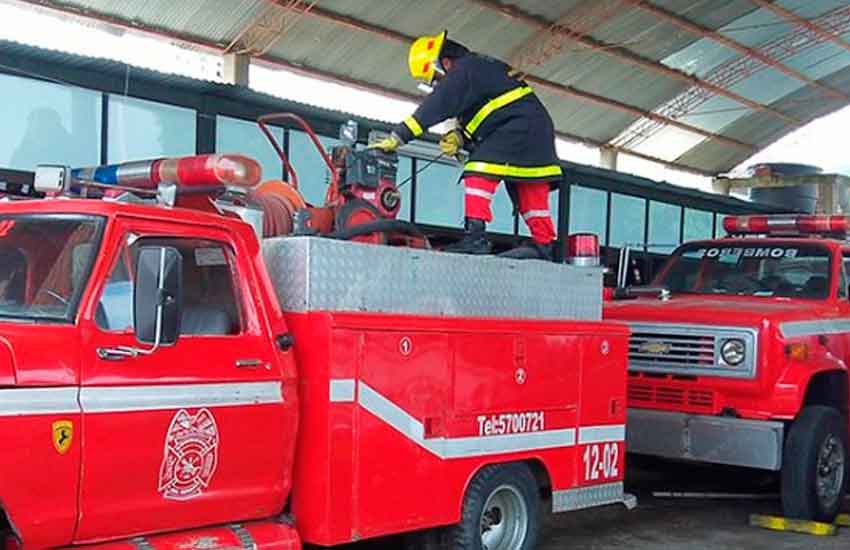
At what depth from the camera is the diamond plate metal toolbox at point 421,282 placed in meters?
4.76

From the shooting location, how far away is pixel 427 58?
6.72 m

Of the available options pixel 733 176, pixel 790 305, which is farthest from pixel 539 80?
pixel 790 305

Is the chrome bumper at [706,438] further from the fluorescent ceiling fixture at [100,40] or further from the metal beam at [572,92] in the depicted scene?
the metal beam at [572,92]

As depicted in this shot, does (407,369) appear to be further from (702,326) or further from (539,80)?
(539,80)

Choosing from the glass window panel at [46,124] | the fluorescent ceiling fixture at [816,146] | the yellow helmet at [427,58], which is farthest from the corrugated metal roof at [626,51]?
the yellow helmet at [427,58]

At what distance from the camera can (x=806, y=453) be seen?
7473mm

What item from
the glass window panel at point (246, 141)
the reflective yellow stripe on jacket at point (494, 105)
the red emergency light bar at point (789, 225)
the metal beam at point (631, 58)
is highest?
the metal beam at point (631, 58)

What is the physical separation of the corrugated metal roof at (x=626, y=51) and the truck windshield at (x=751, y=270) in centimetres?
1229

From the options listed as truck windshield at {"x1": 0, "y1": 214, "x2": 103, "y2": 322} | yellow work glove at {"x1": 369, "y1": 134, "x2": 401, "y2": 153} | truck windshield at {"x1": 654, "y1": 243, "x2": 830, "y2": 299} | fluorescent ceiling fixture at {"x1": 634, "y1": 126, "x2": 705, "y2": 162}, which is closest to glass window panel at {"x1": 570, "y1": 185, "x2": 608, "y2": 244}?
fluorescent ceiling fixture at {"x1": 634, "y1": 126, "x2": 705, "y2": 162}

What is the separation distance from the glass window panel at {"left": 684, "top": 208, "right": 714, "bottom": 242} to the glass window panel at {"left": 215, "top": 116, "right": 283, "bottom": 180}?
12764mm

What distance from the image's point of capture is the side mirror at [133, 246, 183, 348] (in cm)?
392

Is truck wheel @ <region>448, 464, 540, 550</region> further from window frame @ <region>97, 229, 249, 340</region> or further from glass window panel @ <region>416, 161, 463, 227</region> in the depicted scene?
glass window panel @ <region>416, 161, 463, 227</region>

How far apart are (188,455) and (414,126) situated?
272 cm

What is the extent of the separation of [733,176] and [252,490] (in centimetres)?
3439
